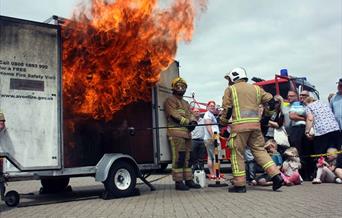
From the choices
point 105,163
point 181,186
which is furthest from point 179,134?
point 105,163

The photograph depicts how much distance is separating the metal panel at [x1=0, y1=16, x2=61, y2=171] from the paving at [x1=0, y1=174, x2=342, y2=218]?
775 millimetres

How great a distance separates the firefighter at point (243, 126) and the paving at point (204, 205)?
467 mm

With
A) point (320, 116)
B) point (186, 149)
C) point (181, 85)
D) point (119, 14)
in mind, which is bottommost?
point (186, 149)

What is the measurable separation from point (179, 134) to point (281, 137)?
2.61 meters

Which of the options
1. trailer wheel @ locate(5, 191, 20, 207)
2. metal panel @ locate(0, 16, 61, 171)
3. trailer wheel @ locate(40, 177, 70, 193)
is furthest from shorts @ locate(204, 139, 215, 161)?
trailer wheel @ locate(5, 191, 20, 207)

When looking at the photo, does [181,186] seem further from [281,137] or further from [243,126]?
[281,137]

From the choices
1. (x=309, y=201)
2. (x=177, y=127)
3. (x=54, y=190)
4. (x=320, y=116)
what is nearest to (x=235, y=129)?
(x=177, y=127)

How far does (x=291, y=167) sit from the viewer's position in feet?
30.2

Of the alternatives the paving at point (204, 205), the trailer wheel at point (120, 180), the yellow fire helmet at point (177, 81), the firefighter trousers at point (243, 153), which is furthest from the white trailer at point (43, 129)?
the firefighter trousers at point (243, 153)

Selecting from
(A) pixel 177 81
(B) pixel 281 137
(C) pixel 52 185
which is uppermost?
(A) pixel 177 81

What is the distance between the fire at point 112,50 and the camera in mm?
7367

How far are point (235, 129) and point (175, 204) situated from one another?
2.19 m

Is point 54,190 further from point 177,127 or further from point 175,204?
point 175,204

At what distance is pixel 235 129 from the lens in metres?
8.05
